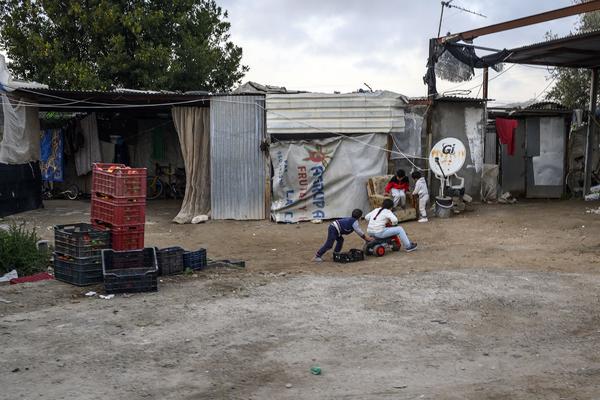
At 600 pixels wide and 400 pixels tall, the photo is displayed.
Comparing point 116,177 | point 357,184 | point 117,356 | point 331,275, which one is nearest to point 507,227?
point 357,184

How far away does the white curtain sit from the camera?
49.0 ft

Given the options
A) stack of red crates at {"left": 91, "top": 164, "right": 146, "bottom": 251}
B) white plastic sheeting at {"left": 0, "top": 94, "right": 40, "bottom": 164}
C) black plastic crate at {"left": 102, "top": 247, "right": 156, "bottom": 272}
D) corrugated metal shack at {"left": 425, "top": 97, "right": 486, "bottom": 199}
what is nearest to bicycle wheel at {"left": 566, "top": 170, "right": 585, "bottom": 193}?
corrugated metal shack at {"left": 425, "top": 97, "right": 486, "bottom": 199}

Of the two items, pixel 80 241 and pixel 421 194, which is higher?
pixel 421 194

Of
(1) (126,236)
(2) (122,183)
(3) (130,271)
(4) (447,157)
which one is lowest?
(3) (130,271)

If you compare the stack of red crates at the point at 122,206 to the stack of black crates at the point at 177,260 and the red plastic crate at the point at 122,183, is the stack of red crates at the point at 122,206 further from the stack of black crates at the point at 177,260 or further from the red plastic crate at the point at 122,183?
the stack of black crates at the point at 177,260

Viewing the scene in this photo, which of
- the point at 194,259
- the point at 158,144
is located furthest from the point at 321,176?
the point at 158,144

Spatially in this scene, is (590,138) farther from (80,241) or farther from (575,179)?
(80,241)

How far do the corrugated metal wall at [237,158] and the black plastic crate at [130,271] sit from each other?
21.3 ft

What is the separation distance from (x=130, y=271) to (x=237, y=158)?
7066 mm

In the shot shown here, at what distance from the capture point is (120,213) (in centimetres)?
863

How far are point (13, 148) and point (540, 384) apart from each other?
13347 mm

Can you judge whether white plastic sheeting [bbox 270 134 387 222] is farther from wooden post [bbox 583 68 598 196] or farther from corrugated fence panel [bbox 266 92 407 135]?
wooden post [bbox 583 68 598 196]

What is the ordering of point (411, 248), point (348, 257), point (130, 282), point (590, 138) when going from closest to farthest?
point (130, 282) < point (348, 257) < point (411, 248) < point (590, 138)

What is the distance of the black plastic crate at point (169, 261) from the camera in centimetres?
835
